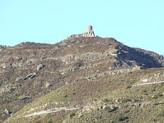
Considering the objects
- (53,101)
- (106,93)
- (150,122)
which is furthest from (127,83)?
(150,122)

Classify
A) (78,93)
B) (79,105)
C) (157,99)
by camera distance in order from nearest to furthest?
(157,99), (79,105), (78,93)

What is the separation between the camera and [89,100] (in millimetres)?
178000

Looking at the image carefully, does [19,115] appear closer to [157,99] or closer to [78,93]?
[78,93]

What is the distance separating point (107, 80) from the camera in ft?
634

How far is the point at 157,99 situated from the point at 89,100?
18605mm

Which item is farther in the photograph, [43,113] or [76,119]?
[43,113]

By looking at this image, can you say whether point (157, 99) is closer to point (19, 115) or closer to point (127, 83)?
point (127, 83)

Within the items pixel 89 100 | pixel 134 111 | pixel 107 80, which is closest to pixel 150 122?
pixel 134 111

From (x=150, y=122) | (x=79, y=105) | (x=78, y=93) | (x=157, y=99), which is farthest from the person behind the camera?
(x=78, y=93)

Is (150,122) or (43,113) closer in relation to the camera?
(150,122)

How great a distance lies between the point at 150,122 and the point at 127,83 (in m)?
32.0

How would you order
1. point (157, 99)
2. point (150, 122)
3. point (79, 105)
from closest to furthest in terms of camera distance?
point (150, 122) → point (157, 99) → point (79, 105)

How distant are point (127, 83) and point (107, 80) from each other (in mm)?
10470

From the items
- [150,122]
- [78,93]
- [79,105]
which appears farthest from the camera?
[78,93]
